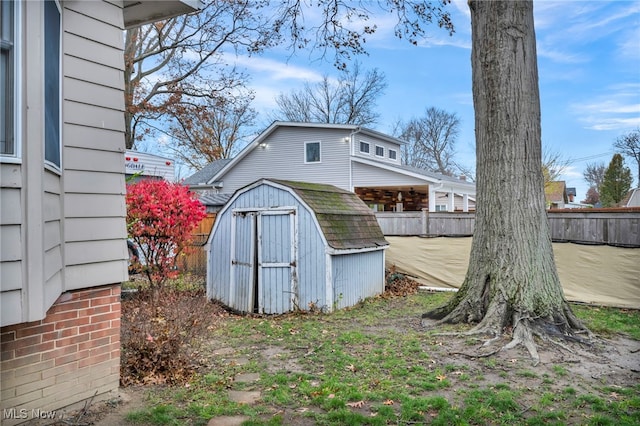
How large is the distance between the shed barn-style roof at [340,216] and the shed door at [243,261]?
952mm

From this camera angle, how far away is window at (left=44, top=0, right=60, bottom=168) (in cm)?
293

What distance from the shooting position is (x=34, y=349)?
3189mm

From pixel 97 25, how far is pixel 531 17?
5.91 metres

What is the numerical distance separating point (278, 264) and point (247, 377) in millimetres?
3721

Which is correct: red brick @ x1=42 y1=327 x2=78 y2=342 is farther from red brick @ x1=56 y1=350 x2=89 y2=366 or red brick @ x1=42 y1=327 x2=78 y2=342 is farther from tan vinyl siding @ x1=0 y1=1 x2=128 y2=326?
tan vinyl siding @ x1=0 y1=1 x2=128 y2=326

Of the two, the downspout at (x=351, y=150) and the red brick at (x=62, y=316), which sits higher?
the downspout at (x=351, y=150)

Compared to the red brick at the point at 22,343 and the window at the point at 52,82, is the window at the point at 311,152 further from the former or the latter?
the red brick at the point at 22,343

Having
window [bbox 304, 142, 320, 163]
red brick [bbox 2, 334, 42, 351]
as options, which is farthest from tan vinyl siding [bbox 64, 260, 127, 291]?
window [bbox 304, 142, 320, 163]

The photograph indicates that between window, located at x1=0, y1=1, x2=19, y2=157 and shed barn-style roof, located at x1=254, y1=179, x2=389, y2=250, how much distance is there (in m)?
5.86

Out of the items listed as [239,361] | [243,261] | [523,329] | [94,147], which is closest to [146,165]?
[243,261]

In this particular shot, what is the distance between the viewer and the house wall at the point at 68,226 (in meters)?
2.60

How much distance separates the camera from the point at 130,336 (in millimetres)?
4512

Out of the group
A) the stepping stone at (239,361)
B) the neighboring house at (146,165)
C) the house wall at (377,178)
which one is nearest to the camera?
the stepping stone at (239,361)

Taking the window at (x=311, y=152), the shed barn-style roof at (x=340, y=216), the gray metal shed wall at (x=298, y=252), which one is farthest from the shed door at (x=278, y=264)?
the window at (x=311, y=152)
